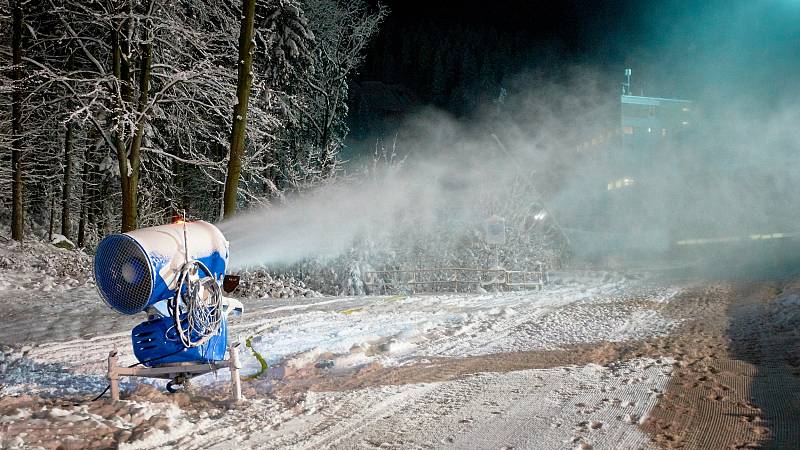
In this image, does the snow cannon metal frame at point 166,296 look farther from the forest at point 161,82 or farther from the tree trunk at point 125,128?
the tree trunk at point 125,128

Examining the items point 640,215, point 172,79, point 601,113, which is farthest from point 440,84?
point 172,79

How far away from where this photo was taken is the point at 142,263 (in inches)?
221

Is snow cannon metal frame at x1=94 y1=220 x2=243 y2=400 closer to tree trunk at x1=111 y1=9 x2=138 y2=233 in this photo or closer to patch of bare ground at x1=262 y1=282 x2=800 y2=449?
patch of bare ground at x1=262 y1=282 x2=800 y2=449

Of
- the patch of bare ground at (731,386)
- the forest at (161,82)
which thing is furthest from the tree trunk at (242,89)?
the patch of bare ground at (731,386)

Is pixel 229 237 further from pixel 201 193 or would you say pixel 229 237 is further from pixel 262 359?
pixel 201 193

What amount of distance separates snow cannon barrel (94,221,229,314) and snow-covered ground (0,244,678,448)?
1039mm

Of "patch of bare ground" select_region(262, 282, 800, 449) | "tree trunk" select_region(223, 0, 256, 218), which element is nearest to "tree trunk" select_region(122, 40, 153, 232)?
"tree trunk" select_region(223, 0, 256, 218)

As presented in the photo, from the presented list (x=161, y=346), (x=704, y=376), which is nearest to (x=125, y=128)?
(x=161, y=346)

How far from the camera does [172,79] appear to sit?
14.1 m

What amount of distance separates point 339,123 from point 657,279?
17.1 metres

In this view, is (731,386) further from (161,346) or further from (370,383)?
(161,346)

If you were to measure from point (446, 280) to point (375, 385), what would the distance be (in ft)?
47.6

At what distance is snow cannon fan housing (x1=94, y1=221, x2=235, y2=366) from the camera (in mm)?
5574

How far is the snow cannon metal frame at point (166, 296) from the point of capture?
18.3 feet
